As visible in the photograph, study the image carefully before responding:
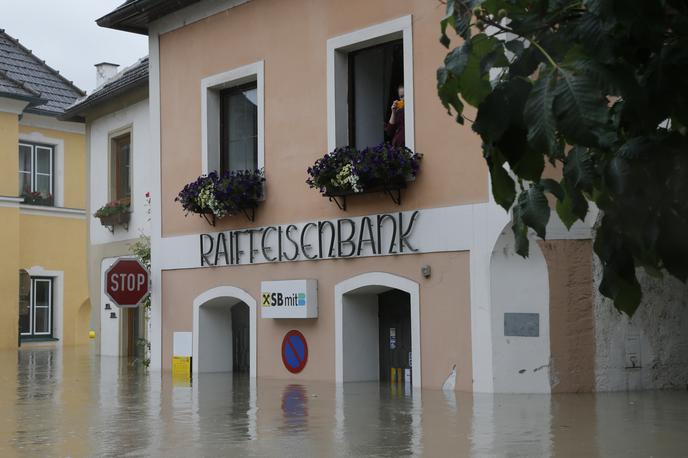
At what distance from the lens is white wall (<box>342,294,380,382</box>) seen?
1409 centimetres

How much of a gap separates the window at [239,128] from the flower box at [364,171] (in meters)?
2.40

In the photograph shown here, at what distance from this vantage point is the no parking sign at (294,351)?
48.0ft

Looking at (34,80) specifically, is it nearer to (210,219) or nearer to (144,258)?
(144,258)

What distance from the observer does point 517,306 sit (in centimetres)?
1211

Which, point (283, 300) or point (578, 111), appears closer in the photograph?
point (578, 111)

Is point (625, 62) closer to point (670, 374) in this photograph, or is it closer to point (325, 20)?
point (670, 374)

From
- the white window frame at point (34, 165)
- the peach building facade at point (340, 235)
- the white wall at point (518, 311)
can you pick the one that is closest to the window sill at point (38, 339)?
the white window frame at point (34, 165)

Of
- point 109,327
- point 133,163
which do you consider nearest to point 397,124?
point 133,163

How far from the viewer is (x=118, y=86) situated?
22438 mm

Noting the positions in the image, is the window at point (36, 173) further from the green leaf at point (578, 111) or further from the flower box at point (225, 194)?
the green leaf at point (578, 111)

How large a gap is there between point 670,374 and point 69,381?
866cm

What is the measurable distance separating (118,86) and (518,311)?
1298 cm

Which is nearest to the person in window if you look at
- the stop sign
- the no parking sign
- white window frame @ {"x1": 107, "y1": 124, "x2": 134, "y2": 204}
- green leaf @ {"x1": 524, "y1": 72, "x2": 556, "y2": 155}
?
the no parking sign

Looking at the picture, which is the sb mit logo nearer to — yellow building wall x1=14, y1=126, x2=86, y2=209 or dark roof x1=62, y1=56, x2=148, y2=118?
dark roof x1=62, y1=56, x2=148, y2=118
